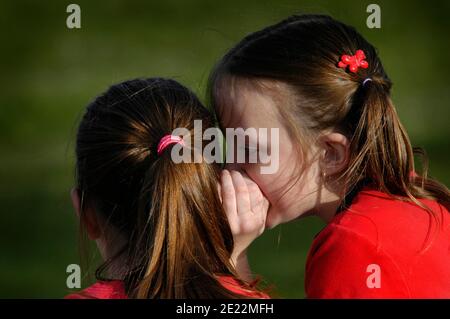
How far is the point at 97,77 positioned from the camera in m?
6.97

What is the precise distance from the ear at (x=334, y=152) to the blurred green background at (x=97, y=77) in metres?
1.80

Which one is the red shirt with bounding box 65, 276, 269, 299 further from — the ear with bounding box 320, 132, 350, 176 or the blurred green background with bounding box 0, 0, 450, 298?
the blurred green background with bounding box 0, 0, 450, 298

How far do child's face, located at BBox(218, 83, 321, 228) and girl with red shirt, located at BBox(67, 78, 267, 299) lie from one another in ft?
0.59

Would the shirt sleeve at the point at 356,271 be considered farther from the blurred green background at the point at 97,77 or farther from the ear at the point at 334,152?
the blurred green background at the point at 97,77

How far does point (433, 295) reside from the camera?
87.6 inches

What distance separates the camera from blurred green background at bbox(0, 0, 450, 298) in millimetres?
4555

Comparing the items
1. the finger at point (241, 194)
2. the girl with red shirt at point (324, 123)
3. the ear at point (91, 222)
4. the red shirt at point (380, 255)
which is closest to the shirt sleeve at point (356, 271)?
the red shirt at point (380, 255)

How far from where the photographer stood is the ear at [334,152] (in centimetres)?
244

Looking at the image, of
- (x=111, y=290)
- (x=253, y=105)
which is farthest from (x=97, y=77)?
(x=111, y=290)

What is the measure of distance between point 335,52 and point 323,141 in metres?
0.27

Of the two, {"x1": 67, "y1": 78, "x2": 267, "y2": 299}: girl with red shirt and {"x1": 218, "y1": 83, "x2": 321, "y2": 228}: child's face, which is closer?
{"x1": 67, "y1": 78, "x2": 267, "y2": 299}: girl with red shirt

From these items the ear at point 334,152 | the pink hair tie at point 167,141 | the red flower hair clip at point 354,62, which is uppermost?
the red flower hair clip at point 354,62

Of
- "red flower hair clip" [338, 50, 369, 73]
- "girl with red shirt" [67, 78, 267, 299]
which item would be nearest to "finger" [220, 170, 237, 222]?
"girl with red shirt" [67, 78, 267, 299]
